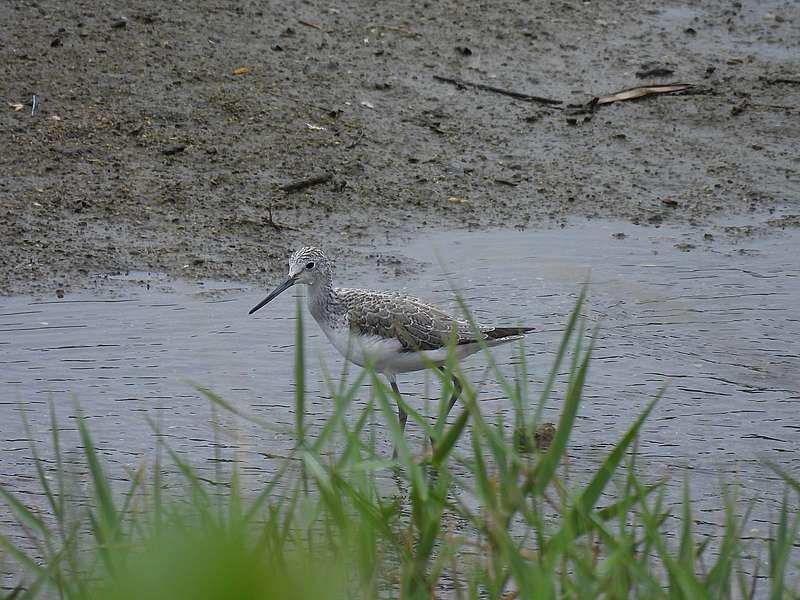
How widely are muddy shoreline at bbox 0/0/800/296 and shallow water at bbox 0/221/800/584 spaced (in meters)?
0.35

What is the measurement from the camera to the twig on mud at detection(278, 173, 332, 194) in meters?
9.27

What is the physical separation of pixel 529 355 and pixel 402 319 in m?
0.81

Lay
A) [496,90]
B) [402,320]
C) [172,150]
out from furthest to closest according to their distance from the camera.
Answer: [496,90] < [172,150] < [402,320]

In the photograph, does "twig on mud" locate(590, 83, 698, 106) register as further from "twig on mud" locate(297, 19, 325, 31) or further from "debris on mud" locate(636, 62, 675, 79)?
"twig on mud" locate(297, 19, 325, 31)

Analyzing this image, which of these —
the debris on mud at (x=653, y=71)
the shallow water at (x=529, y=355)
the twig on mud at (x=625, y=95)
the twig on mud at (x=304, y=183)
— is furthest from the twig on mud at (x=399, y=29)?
the shallow water at (x=529, y=355)

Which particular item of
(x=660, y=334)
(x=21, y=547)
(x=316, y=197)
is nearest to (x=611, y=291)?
(x=660, y=334)

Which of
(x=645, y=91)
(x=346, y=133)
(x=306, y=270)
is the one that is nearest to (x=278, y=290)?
(x=306, y=270)

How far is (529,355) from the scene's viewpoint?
7.51 m

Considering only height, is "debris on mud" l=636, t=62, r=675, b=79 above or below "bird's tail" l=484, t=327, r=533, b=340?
above

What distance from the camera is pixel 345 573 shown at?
3275mm

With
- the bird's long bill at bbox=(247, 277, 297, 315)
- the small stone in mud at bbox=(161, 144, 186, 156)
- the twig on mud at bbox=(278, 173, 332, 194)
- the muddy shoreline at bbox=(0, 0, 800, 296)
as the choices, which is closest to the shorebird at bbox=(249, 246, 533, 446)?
the bird's long bill at bbox=(247, 277, 297, 315)

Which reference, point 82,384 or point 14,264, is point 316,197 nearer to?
point 14,264

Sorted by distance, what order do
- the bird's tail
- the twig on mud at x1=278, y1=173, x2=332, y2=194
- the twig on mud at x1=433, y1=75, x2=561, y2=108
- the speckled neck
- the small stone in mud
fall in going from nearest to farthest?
the bird's tail → the speckled neck → the twig on mud at x1=278, y1=173, x2=332, y2=194 → the small stone in mud → the twig on mud at x1=433, y1=75, x2=561, y2=108

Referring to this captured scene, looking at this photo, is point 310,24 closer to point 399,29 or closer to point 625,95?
point 399,29
